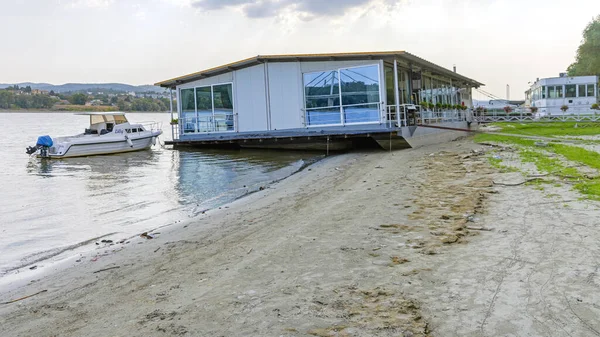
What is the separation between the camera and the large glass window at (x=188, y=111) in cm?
2506

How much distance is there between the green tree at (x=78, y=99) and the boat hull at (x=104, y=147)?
179ft

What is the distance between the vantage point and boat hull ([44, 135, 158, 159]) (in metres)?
24.3

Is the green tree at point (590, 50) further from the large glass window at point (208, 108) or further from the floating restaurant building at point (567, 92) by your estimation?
the large glass window at point (208, 108)

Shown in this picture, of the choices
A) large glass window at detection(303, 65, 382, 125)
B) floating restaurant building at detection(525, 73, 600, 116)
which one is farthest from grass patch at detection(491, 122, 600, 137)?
floating restaurant building at detection(525, 73, 600, 116)

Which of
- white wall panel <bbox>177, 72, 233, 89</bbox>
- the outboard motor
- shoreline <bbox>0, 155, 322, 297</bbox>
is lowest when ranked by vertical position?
shoreline <bbox>0, 155, 322, 297</bbox>

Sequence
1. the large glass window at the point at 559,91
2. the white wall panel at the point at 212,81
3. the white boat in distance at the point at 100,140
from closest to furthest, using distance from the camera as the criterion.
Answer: the white wall panel at the point at 212,81
the white boat in distance at the point at 100,140
the large glass window at the point at 559,91

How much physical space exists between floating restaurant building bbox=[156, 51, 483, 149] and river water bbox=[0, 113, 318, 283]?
4.08 feet

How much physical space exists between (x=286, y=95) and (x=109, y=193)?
10114mm

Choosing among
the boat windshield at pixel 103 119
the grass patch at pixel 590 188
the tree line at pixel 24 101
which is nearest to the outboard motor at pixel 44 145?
the boat windshield at pixel 103 119

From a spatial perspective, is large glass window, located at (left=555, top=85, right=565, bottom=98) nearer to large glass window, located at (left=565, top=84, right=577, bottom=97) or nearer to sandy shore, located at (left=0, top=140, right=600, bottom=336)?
large glass window, located at (left=565, top=84, right=577, bottom=97)

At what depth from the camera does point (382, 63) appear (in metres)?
18.9

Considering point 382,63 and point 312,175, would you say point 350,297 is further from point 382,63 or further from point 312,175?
point 382,63

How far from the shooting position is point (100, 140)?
83.0ft

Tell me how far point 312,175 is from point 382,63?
741 centimetres
